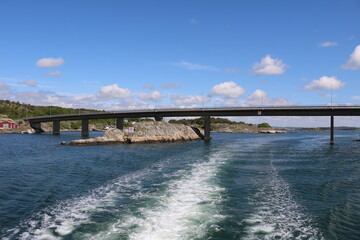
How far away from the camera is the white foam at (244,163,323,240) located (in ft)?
44.4

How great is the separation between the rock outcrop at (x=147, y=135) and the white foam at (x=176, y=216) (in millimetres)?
56643

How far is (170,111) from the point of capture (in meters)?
102

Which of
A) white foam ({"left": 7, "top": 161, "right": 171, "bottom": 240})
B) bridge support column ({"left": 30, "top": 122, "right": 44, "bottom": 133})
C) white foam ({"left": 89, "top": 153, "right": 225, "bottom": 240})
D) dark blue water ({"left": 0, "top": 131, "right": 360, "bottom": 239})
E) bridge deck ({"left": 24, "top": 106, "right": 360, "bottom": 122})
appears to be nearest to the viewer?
white foam ({"left": 89, "top": 153, "right": 225, "bottom": 240})

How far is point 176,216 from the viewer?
1606 centimetres

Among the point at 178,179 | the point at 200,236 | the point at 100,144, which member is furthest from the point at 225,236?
the point at 100,144

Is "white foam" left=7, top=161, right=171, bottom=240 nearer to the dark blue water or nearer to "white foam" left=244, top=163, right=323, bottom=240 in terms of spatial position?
the dark blue water

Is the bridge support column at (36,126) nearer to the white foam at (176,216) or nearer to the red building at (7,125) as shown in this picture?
the red building at (7,125)

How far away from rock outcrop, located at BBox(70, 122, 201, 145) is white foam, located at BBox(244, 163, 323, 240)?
60923mm

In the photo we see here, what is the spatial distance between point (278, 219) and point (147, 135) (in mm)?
71768

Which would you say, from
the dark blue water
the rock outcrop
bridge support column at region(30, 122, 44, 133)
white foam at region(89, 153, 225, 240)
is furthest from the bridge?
white foam at region(89, 153, 225, 240)

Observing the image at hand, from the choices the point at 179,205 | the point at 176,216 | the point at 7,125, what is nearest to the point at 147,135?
the point at 179,205

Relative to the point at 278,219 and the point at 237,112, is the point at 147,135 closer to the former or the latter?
the point at 237,112

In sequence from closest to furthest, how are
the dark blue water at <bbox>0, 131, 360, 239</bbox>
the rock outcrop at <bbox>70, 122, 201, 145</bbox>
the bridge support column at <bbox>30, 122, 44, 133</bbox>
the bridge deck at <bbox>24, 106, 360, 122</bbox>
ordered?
the dark blue water at <bbox>0, 131, 360, 239</bbox>, the rock outcrop at <bbox>70, 122, 201, 145</bbox>, the bridge deck at <bbox>24, 106, 360, 122</bbox>, the bridge support column at <bbox>30, 122, 44, 133</bbox>

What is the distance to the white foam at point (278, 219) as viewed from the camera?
13.5 meters
